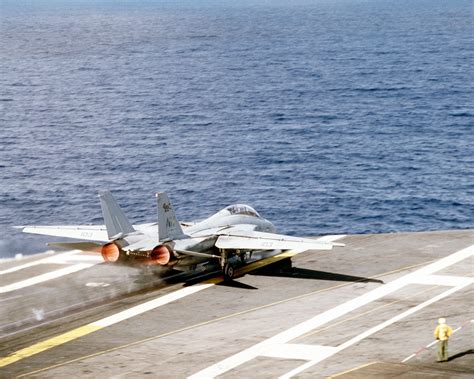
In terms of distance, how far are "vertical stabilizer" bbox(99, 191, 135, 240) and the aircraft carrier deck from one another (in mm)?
3269

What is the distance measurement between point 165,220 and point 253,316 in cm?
702

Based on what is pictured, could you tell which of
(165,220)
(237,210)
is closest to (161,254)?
(165,220)

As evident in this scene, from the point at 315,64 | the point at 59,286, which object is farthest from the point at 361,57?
the point at 59,286

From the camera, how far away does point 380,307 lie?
43.5m

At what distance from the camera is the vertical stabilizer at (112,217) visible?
4616 centimetres

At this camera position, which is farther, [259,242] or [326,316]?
[259,242]

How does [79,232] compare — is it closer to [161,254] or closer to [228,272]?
[161,254]

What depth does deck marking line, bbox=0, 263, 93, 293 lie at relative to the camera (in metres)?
49.1

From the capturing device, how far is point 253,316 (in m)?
42.8

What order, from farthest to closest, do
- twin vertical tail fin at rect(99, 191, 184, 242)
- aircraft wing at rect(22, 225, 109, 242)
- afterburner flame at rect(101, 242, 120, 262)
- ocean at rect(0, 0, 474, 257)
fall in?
1. ocean at rect(0, 0, 474, 257)
2. aircraft wing at rect(22, 225, 109, 242)
3. afterburner flame at rect(101, 242, 120, 262)
4. twin vertical tail fin at rect(99, 191, 184, 242)

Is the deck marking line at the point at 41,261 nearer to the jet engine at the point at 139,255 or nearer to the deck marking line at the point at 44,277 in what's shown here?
the deck marking line at the point at 44,277

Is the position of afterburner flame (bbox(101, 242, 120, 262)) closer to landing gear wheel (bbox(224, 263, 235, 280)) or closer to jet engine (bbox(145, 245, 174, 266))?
jet engine (bbox(145, 245, 174, 266))

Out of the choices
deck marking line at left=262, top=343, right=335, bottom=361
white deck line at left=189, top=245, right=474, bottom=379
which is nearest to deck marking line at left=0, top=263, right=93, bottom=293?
white deck line at left=189, top=245, right=474, bottom=379

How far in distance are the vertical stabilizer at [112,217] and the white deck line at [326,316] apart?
11053 mm
